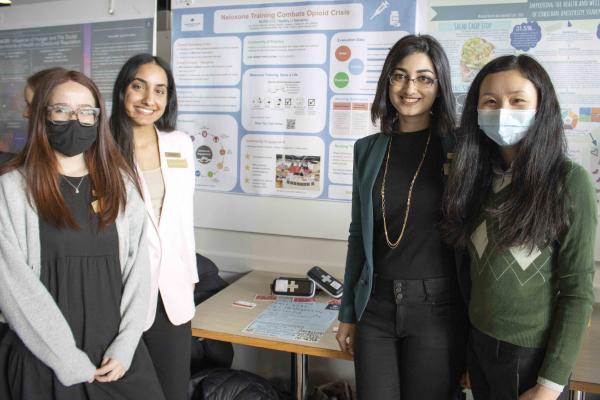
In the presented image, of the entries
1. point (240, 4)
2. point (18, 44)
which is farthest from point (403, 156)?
point (18, 44)

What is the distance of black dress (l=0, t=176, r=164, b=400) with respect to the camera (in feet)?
4.37

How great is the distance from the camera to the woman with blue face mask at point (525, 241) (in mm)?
1092

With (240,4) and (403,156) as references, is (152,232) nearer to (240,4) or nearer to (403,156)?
(403,156)

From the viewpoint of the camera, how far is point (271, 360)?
277 cm

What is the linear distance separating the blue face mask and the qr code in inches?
37.4

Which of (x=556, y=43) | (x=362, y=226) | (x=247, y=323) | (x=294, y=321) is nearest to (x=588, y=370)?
(x=362, y=226)

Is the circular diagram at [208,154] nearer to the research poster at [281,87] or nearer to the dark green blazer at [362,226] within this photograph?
the research poster at [281,87]

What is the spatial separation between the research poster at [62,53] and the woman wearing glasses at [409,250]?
1848mm

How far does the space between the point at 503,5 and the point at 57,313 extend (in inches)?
82.5

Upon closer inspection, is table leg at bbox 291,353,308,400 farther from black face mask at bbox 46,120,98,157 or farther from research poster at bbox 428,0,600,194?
research poster at bbox 428,0,600,194

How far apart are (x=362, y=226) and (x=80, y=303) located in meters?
0.83

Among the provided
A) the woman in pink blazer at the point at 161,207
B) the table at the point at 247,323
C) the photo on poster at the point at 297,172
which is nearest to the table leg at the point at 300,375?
the table at the point at 247,323

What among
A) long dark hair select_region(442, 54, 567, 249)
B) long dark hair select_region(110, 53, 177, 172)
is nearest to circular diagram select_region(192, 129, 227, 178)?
long dark hair select_region(110, 53, 177, 172)

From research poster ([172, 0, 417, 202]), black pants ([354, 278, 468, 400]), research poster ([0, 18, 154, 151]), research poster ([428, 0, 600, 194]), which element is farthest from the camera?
research poster ([0, 18, 154, 151])
